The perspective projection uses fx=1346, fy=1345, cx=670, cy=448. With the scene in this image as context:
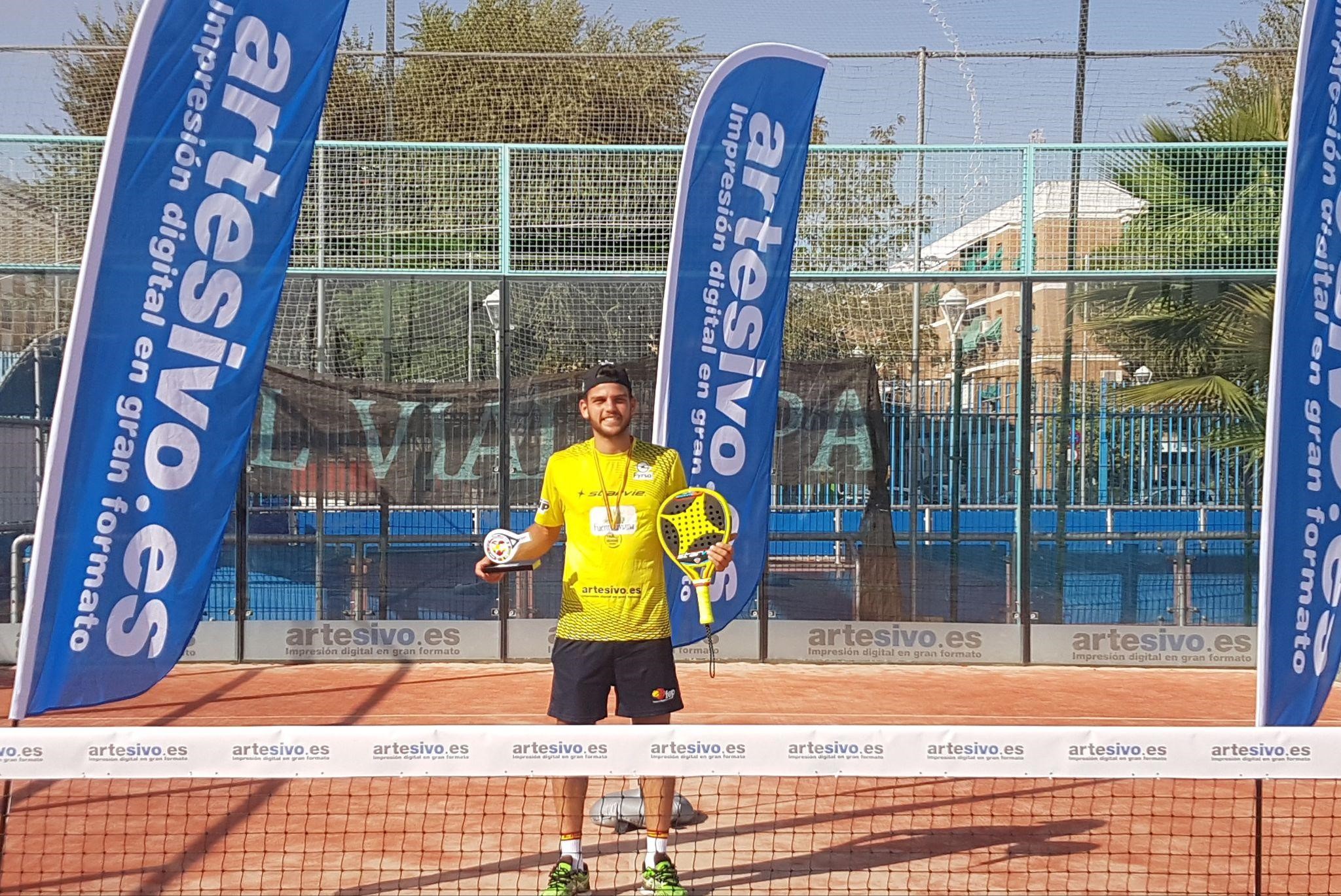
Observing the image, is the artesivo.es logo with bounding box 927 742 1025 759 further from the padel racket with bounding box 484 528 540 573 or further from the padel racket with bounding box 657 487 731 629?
the padel racket with bounding box 484 528 540 573

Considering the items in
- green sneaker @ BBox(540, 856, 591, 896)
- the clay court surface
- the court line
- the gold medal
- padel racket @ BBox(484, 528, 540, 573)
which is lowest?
the court line

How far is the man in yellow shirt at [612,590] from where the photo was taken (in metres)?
5.00


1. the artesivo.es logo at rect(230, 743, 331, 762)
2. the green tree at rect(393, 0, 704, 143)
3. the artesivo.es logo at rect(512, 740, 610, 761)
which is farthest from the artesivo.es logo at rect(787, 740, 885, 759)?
the green tree at rect(393, 0, 704, 143)

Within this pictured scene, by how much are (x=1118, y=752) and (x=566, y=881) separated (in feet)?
6.44

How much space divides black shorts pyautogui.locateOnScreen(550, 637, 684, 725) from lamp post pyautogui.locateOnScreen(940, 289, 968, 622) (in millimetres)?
6451

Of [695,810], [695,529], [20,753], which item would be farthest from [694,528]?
[20,753]

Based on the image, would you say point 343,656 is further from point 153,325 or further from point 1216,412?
point 1216,412

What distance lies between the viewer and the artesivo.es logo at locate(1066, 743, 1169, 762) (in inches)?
168

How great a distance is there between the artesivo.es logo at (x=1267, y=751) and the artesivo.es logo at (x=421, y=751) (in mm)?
2391

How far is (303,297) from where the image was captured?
10805mm

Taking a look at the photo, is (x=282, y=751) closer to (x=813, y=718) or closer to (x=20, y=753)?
(x=20, y=753)

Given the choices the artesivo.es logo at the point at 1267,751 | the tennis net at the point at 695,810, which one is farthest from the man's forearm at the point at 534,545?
the artesivo.es logo at the point at 1267,751

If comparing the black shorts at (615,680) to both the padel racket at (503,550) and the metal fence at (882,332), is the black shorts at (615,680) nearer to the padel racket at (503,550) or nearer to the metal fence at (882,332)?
the padel racket at (503,550)

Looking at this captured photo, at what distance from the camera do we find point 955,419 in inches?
432
